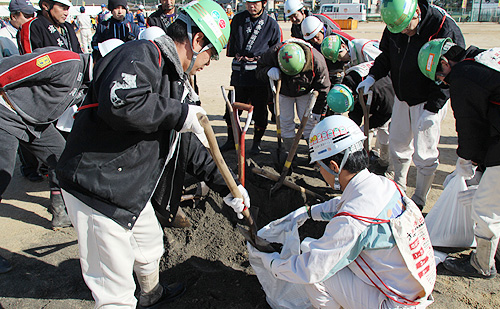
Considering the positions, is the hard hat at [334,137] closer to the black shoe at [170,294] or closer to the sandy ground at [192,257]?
the sandy ground at [192,257]

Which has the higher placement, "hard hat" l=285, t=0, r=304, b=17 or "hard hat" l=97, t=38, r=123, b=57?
"hard hat" l=285, t=0, r=304, b=17

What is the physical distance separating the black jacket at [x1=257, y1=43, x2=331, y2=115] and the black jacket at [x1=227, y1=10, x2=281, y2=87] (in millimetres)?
193

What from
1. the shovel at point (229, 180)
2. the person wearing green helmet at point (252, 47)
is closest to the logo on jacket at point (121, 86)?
the shovel at point (229, 180)

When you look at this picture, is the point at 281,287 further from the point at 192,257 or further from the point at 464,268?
the point at 464,268

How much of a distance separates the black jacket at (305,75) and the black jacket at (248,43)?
0.19 m

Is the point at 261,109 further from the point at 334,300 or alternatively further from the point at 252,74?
the point at 334,300

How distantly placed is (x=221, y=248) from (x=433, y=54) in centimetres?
255

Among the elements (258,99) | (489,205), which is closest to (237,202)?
(489,205)

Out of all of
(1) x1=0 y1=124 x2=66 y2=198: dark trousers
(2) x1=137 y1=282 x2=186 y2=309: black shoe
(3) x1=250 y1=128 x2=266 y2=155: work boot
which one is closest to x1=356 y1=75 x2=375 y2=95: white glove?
(3) x1=250 y1=128 x2=266 y2=155: work boot

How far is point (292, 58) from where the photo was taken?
14.6 ft

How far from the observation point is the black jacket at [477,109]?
2547 millimetres

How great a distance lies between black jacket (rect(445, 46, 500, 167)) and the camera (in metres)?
2.55

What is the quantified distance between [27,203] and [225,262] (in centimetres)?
267

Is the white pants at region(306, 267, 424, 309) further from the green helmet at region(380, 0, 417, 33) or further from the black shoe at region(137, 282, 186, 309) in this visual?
the green helmet at region(380, 0, 417, 33)
